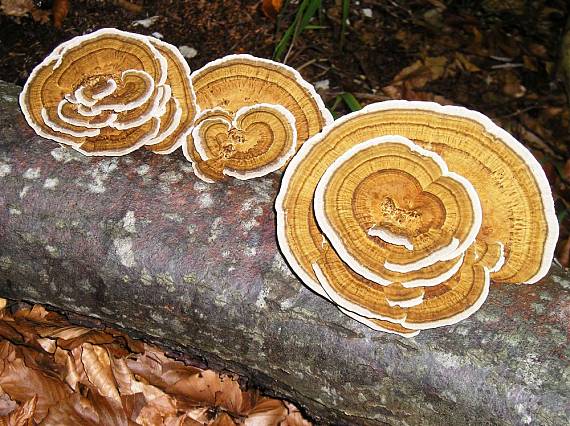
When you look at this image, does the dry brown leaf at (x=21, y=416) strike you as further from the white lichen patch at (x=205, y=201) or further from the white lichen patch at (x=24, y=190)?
the white lichen patch at (x=205, y=201)

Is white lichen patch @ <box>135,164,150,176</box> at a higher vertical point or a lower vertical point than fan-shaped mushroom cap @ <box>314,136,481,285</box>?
lower

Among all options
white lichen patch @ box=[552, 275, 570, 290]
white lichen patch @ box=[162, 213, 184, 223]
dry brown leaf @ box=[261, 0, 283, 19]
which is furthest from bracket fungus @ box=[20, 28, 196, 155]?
dry brown leaf @ box=[261, 0, 283, 19]

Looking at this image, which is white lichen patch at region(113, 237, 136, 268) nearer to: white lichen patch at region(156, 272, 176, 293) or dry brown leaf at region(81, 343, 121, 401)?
white lichen patch at region(156, 272, 176, 293)

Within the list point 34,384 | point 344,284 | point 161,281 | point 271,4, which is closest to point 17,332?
point 34,384

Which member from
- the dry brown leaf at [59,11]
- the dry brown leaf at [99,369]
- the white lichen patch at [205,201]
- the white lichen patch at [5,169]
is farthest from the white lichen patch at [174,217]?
the dry brown leaf at [59,11]

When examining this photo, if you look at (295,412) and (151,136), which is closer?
(151,136)

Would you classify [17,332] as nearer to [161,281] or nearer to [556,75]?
[161,281]
